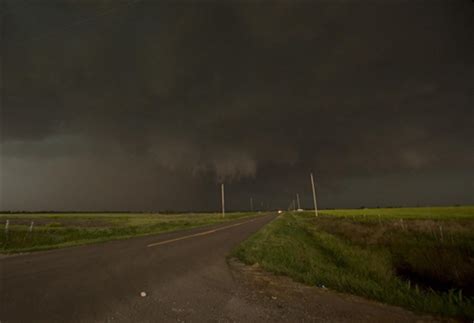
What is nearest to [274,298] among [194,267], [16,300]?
[194,267]

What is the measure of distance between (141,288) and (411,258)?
1299 centimetres

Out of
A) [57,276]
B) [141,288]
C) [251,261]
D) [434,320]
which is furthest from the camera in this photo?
[251,261]

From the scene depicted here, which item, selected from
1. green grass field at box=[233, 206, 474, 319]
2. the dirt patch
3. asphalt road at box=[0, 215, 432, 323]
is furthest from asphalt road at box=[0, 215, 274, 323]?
green grass field at box=[233, 206, 474, 319]

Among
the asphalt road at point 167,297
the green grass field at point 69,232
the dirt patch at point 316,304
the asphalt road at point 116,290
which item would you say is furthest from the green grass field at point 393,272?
the green grass field at point 69,232

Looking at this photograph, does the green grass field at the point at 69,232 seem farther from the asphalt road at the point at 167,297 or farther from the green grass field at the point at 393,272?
the green grass field at the point at 393,272

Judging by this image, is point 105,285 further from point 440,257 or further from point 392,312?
point 440,257

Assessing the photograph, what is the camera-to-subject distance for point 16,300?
450 centimetres

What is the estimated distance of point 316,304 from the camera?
14.0 feet

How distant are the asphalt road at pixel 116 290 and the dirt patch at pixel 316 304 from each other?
0.60 meters

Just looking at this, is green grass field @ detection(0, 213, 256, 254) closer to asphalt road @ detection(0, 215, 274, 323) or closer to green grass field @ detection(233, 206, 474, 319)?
asphalt road @ detection(0, 215, 274, 323)

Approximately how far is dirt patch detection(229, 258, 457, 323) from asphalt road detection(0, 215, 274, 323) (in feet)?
1.98

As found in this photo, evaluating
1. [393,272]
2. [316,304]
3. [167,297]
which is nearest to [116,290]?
[167,297]

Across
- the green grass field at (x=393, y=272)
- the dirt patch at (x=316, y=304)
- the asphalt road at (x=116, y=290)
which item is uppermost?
the asphalt road at (x=116, y=290)

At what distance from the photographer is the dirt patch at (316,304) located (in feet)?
11.9
